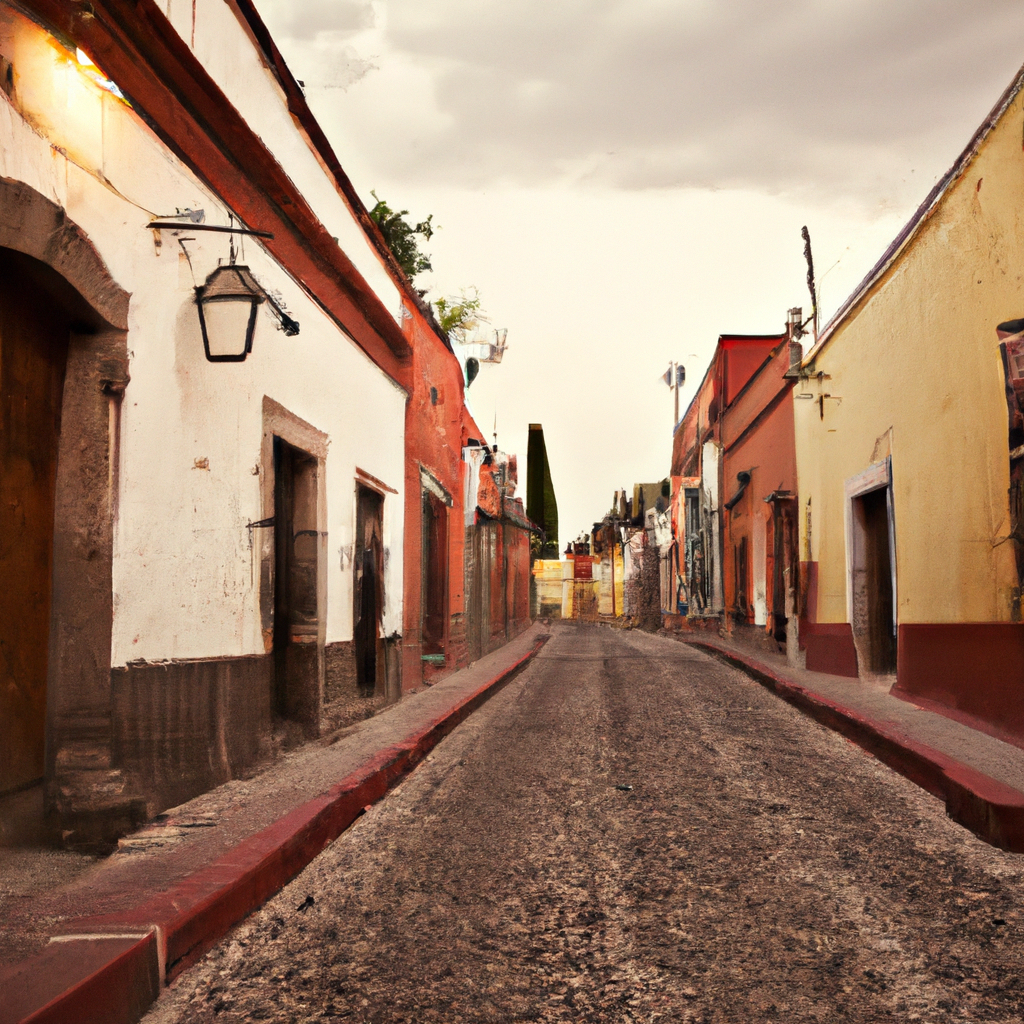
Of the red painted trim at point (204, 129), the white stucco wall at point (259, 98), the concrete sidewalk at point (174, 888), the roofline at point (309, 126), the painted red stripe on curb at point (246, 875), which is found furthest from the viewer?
the roofline at point (309, 126)

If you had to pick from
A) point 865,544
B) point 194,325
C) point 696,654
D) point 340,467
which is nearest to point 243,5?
point 194,325

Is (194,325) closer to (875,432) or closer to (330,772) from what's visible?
(330,772)

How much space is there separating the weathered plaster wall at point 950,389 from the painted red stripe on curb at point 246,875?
4643 mm

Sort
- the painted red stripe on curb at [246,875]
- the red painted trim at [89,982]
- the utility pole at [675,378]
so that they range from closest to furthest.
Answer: the red painted trim at [89,982] → the painted red stripe on curb at [246,875] → the utility pole at [675,378]

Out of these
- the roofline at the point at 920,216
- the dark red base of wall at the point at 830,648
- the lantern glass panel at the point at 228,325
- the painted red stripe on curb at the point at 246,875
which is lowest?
the painted red stripe on curb at the point at 246,875

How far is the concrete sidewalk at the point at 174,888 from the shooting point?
2.49m

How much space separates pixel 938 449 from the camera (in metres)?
7.80

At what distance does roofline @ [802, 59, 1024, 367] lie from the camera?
6648 millimetres

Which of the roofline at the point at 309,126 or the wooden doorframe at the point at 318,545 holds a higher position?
the roofline at the point at 309,126

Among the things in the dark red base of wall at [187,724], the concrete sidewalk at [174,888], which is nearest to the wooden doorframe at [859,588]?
the concrete sidewalk at [174,888]

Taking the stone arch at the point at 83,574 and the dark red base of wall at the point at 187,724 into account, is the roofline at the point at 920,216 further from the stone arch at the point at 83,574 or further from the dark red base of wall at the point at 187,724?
the dark red base of wall at the point at 187,724

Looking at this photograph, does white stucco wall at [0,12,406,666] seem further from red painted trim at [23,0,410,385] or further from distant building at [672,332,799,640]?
distant building at [672,332,799,640]

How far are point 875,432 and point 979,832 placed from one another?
19.7ft

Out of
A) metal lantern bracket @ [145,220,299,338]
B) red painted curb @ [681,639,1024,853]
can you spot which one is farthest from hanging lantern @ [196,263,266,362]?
red painted curb @ [681,639,1024,853]
